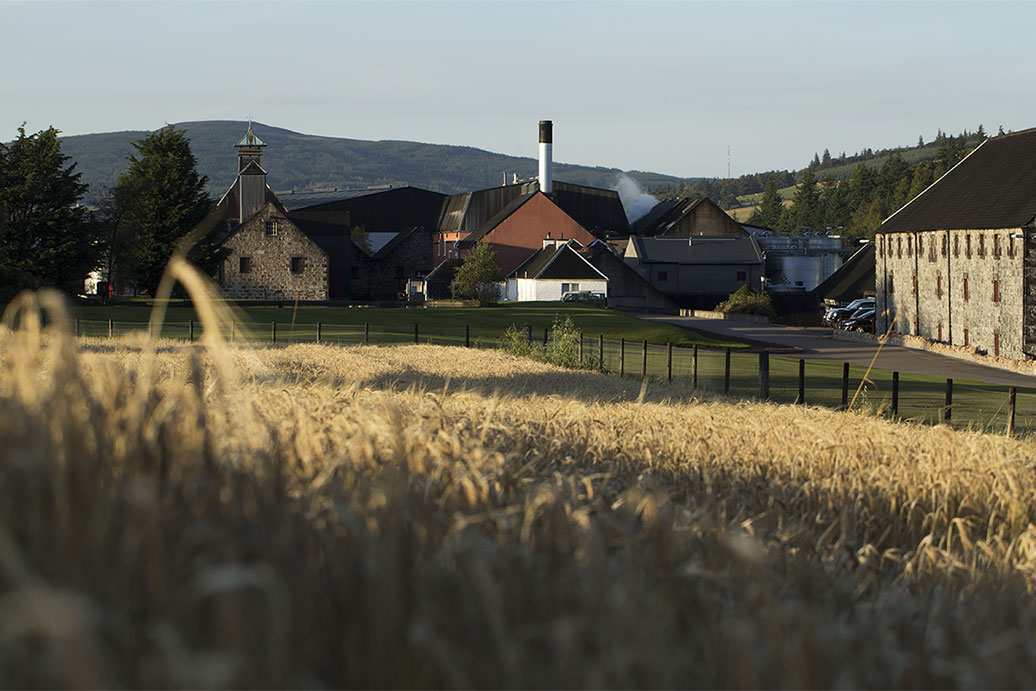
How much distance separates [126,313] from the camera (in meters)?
54.5

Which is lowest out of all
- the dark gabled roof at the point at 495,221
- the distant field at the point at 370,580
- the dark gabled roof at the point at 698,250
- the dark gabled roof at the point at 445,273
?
the distant field at the point at 370,580

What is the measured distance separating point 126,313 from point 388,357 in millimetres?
28854

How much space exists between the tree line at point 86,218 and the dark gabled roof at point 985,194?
46.1 m

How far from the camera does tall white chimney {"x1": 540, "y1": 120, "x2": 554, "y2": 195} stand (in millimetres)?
105000

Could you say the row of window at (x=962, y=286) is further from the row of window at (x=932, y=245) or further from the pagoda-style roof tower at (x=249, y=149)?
the pagoda-style roof tower at (x=249, y=149)

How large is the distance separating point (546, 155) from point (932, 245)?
171 ft

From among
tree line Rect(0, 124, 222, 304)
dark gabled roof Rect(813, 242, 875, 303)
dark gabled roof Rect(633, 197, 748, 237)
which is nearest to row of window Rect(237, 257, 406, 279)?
tree line Rect(0, 124, 222, 304)

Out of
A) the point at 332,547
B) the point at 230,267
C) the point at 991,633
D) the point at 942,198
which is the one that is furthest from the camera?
the point at 230,267

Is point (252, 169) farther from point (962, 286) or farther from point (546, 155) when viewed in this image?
point (962, 286)

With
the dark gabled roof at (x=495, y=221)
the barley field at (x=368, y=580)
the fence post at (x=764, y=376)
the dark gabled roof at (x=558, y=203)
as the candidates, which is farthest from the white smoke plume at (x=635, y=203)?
the barley field at (x=368, y=580)

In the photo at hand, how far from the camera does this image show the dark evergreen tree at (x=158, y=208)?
231 feet

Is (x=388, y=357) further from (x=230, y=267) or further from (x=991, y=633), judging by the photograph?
(x=230, y=267)

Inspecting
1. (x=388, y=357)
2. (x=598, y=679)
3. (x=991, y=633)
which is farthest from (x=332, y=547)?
(x=388, y=357)

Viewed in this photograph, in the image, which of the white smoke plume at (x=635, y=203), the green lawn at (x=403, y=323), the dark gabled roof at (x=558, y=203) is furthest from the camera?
the white smoke plume at (x=635, y=203)
